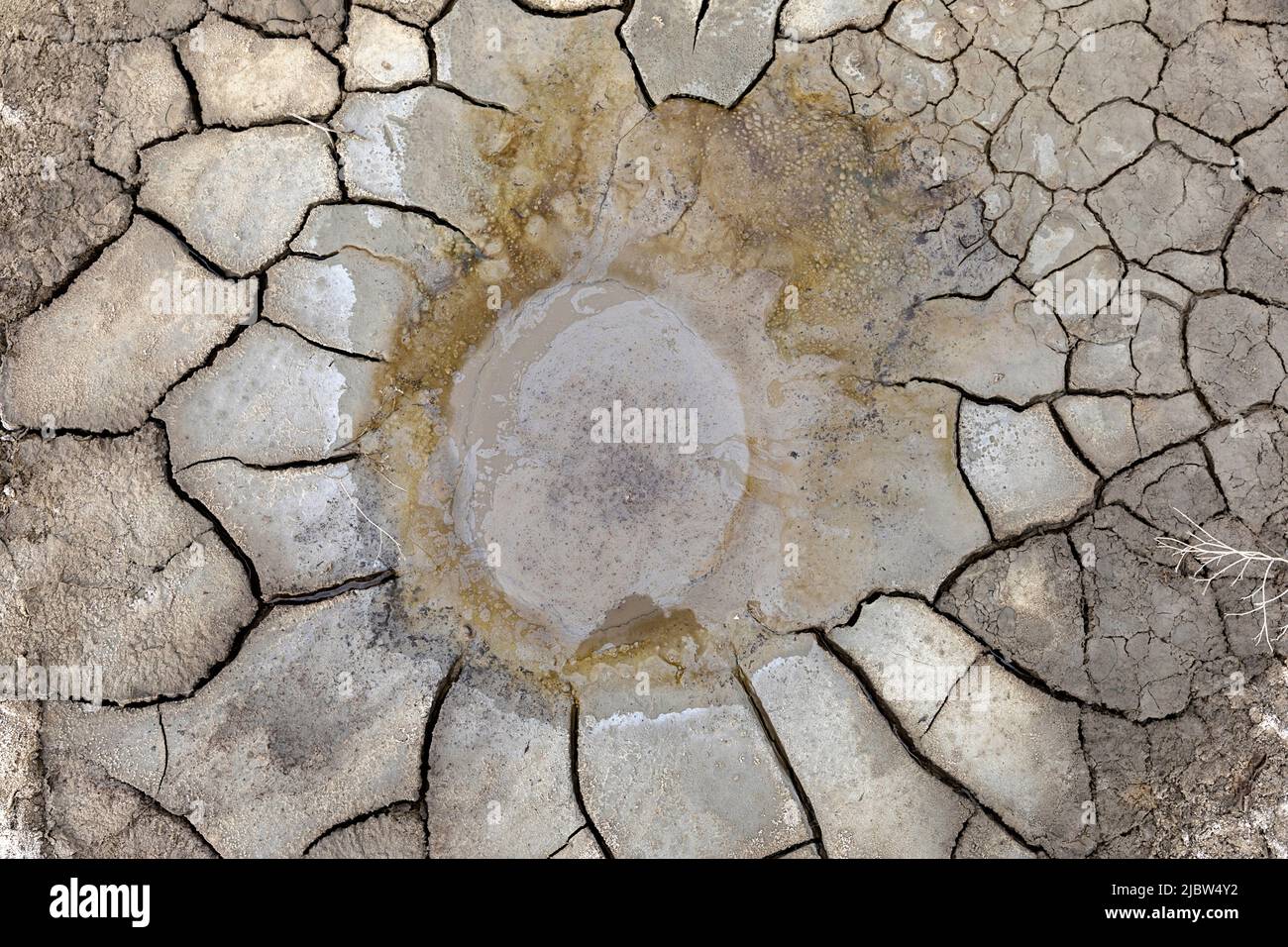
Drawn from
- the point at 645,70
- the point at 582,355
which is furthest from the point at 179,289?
the point at 645,70

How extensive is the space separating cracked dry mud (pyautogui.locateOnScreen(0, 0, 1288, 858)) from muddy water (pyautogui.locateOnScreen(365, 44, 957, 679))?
2 cm

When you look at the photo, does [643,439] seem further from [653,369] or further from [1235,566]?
[1235,566]

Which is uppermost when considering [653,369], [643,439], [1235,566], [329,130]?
[329,130]

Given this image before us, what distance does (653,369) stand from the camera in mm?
3381

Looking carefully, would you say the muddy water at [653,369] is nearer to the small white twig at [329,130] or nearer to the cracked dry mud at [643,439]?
the cracked dry mud at [643,439]

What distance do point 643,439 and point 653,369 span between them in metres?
0.26

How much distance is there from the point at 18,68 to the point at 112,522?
174 centimetres

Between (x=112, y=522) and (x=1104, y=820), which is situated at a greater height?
(x=112, y=522)

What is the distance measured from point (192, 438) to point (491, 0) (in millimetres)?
1960

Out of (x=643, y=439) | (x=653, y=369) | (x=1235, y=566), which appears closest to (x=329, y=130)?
(x=653, y=369)

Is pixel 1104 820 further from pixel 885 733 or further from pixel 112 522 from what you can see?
pixel 112 522

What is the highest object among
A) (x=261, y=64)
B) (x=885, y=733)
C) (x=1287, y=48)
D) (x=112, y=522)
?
(x=261, y=64)

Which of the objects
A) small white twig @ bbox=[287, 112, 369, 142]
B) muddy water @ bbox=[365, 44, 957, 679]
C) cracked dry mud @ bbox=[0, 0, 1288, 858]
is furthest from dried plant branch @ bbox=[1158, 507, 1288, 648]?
small white twig @ bbox=[287, 112, 369, 142]
